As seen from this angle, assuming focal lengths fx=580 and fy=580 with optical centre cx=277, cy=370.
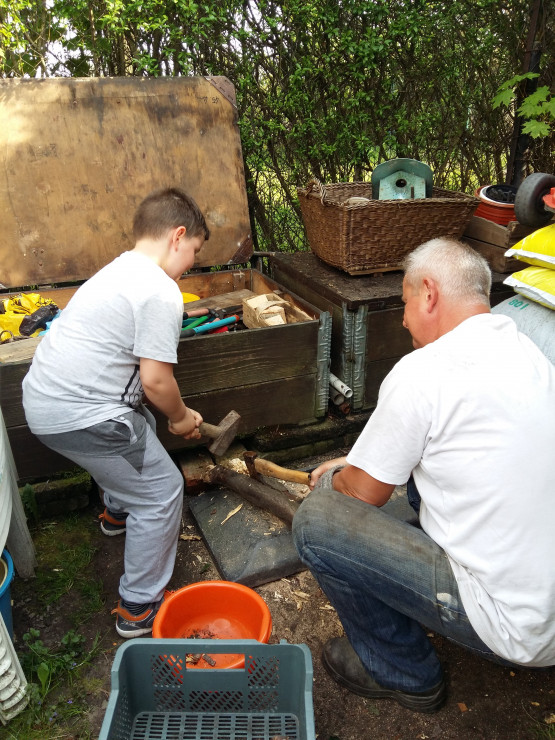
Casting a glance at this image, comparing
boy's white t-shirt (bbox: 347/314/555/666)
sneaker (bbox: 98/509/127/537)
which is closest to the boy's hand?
sneaker (bbox: 98/509/127/537)

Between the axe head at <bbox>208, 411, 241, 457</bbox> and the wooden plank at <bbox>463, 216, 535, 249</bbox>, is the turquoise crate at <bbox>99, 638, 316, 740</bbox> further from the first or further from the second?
the wooden plank at <bbox>463, 216, 535, 249</bbox>

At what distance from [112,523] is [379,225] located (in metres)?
2.10

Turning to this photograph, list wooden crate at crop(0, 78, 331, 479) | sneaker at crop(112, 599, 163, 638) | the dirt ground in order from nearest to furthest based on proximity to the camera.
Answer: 1. the dirt ground
2. sneaker at crop(112, 599, 163, 638)
3. wooden crate at crop(0, 78, 331, 479)

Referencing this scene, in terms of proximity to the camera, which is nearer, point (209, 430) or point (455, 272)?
point (455, 272)

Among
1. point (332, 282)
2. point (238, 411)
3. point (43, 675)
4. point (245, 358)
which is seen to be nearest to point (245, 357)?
point (245, 358)

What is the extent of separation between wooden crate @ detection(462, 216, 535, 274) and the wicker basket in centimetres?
27

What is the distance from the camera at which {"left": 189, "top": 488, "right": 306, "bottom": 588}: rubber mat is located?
2.59 metres

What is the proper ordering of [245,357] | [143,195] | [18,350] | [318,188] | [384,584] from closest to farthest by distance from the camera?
[384,584] < [18,350] < [245,357] < [318,188] < [143,195]

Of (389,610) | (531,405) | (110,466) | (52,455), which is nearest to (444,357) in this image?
(531,405)

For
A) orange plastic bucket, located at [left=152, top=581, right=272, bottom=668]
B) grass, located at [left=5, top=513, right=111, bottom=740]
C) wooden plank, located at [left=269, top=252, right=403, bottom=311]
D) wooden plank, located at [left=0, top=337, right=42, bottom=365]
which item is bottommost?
grass, located at [left=5, top=513, right=111, bottom=740]

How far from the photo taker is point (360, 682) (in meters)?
2.07

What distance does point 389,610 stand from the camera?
1.84 m

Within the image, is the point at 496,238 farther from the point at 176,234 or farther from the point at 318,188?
the point at 176,234

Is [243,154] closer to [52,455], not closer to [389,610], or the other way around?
[52,455]
